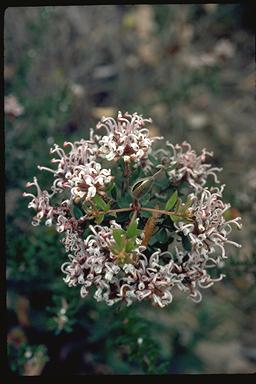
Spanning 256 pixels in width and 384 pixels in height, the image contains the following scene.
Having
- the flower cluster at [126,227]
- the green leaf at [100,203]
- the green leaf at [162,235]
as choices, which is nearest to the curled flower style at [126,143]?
the flower cluster at [126,227]

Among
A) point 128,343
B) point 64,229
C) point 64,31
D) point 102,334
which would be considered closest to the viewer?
point 64,229

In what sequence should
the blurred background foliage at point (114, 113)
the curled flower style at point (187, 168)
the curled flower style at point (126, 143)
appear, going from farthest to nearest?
the blurred background foliage at point (114, 113)
the curled flower style at point (187, 168)
the curled flower style at point (126, 143)

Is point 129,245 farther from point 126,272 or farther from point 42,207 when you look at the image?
point 42,207

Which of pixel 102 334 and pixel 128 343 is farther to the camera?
pixel 102 334

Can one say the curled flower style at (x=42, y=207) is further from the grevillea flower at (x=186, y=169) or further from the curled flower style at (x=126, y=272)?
the grevillea flower at (x=186, y=169)

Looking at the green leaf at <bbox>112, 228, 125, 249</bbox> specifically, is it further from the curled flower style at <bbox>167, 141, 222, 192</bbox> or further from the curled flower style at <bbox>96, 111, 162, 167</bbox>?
the curled flower style at <bbox>167, 141, 222, 192</bbox>

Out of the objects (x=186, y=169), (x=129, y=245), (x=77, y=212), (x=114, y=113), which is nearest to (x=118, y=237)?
(x=129, y=245)

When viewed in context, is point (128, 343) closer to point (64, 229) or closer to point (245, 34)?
point (64, 229)

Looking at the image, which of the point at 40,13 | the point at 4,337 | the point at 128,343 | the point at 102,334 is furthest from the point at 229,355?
the point at 40,13
